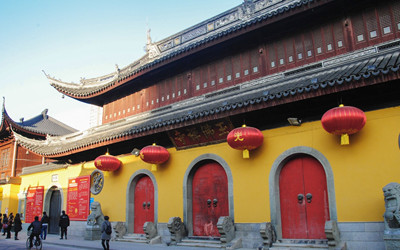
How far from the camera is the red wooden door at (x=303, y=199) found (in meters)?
8.05

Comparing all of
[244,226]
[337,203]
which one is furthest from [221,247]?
[337,203]

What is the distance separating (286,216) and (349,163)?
6.86 feet

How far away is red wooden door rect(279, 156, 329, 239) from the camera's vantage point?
317 inches

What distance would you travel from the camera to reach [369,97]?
7637 mm

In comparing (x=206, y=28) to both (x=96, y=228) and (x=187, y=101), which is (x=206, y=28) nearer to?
(x=187, y=101)

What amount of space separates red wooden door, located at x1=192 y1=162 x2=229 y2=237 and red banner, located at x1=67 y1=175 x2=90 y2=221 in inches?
223

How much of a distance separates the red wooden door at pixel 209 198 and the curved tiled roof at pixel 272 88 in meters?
1.85

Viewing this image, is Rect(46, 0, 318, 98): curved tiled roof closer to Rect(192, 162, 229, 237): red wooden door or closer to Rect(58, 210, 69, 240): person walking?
Rect(192, 162, 229, 237): red wooden door

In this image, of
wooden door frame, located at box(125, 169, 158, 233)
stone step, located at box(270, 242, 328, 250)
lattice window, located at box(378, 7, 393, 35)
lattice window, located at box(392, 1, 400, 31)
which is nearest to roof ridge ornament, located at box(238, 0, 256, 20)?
lattice window, located at box(378, 7, 393, 35)

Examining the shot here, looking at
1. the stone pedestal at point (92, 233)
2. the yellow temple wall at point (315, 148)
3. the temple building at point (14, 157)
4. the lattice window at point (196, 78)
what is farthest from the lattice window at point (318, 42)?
the temple building at point (14, 157)

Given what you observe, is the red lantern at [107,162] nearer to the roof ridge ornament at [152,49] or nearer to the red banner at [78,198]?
the red banner at [78,198]

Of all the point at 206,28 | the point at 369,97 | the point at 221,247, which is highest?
the point at 206,28

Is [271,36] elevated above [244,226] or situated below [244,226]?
above

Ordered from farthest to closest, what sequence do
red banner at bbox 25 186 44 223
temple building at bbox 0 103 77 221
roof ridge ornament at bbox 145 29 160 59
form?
temple building at bbox 0 103 77 221 → red banner at bbox 25 186 44 223 → roof ridge ornament at bbox 145 29 160 59
